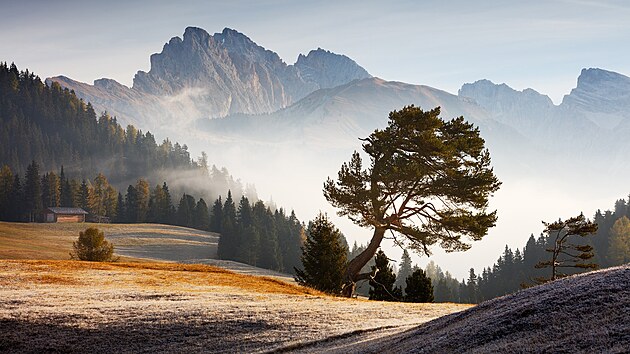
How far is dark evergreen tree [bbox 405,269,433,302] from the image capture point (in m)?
48.1

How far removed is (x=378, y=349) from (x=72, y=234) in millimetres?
143271

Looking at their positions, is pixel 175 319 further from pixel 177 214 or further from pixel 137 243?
pixel 177 214

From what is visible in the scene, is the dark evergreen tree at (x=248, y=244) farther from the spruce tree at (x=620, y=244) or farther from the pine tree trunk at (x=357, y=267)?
the pine tree trunk at (x=357, y=267)

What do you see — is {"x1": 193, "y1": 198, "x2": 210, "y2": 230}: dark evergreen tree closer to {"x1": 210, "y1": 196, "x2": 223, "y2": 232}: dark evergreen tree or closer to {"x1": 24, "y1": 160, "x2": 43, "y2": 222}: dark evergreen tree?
{"x1": 210, "y1": 196, "x2": 223, "y2": 232}: dark evergreen tree

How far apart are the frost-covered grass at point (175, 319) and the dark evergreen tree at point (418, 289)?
17.5 m

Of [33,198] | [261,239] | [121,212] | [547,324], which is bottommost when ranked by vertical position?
[547,324]

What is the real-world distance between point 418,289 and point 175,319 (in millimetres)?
27613

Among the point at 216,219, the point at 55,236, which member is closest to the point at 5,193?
the point at 55,236

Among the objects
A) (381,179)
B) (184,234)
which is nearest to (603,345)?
(381,179)

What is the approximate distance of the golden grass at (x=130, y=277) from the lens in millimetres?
38438

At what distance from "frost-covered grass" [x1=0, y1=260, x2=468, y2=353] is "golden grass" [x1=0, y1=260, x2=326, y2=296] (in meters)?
2.71

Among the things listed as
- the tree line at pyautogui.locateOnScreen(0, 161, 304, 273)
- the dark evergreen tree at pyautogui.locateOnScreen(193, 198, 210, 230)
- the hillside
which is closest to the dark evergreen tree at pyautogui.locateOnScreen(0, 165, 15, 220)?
the tree line at pyautogui.locateOnScreen(0, 161, 304, 273)

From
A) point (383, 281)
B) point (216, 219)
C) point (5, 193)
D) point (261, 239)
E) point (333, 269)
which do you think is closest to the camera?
point (383, 281)

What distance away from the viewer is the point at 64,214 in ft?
575
